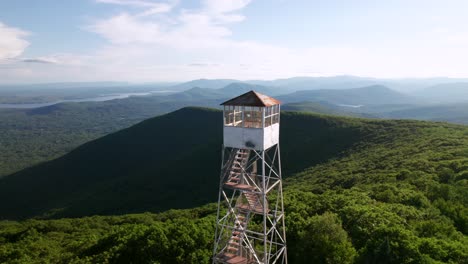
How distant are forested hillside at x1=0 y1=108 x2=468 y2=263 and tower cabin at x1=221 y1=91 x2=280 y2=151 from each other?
999cm

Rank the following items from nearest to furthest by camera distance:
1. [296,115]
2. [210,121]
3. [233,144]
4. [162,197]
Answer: [233,144]
[162,197]
[296,115]
[210,121]

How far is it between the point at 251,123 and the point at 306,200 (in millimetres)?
20114

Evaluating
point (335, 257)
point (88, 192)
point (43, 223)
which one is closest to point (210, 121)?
point (88, 192)

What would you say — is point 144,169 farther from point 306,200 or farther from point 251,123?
point 251,123

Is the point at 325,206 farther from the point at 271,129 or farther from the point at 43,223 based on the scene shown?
the point at 43,223

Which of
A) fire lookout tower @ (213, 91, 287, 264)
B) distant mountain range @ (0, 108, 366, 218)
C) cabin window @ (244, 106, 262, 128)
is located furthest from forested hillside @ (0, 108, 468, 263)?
cabin window @ (244, 106, 262, 128)

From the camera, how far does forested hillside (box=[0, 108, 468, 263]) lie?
21125 mm

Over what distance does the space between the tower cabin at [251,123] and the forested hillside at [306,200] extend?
Answer: 9.99 metres

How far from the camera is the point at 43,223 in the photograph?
48594mm

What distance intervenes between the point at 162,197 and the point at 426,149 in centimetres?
6390

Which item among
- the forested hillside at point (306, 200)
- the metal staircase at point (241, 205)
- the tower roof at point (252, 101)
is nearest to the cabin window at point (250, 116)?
the tower roof at point (252, 101)

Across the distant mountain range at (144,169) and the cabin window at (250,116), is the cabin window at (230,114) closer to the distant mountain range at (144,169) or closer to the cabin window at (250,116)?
the cabin window at (250,116)

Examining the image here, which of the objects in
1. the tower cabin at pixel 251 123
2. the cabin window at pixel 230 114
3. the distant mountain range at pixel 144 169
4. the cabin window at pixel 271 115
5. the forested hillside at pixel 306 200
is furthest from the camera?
the distant mountain range at pixel 144 169

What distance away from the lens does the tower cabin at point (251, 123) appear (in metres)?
15.0
